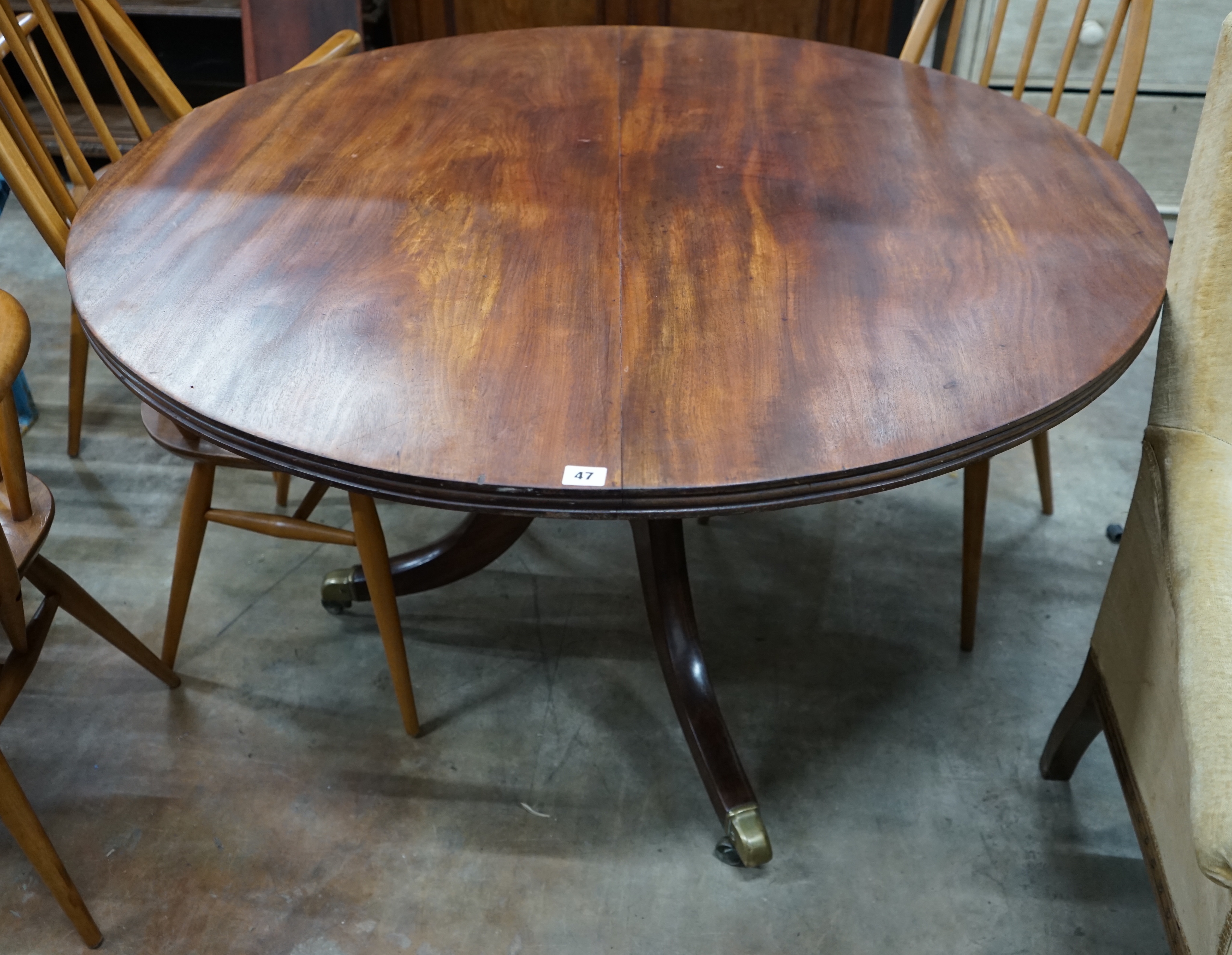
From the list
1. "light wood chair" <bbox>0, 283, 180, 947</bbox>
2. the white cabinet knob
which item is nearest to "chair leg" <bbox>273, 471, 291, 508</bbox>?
"light wood chair" <bbox>0, 283, 180, 947</bbox>

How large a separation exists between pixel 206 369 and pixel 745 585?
111 centimetres

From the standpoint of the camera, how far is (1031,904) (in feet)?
4.38

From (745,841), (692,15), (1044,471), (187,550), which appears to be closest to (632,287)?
(745,841)

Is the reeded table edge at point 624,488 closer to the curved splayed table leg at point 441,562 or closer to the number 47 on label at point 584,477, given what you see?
the number 47 on label at point 584,477

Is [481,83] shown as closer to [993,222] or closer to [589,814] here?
[993,222]

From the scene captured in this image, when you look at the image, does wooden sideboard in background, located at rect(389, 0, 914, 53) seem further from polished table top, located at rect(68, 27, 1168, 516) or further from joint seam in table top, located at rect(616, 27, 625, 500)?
polished table top, located at rect(68, 27, 1168, 516)

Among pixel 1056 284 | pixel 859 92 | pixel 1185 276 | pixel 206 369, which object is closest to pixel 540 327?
pixel 206 369

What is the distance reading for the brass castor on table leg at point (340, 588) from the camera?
173 cm

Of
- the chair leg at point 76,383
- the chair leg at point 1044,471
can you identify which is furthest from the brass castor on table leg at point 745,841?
the chair leg at point 76,383

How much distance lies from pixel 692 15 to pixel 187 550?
1.94 m

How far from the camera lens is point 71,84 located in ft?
5.54

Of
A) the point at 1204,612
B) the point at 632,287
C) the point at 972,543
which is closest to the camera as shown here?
the point at 1204,612

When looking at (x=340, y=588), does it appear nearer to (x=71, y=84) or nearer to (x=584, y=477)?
(x=71, y=84)

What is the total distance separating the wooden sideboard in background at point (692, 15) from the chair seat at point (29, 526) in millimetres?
1857
